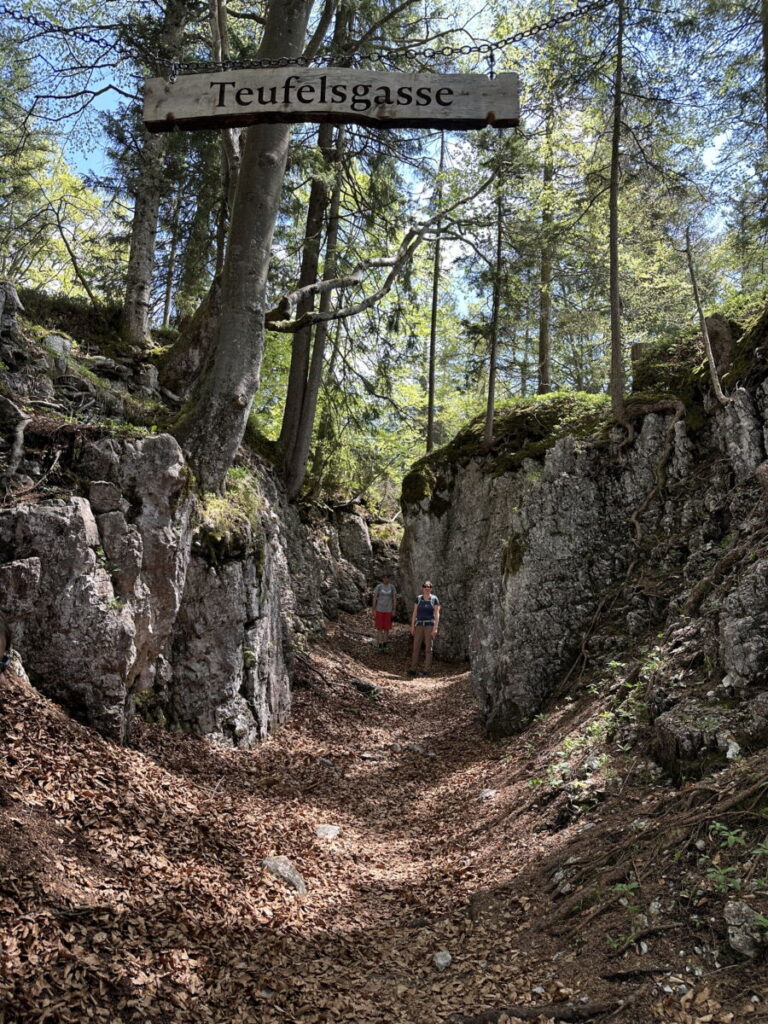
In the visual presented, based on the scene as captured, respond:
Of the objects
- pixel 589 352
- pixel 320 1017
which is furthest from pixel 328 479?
pixel 320 1017

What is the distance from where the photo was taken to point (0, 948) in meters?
2.90

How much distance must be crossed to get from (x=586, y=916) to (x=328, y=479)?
1457 centimetres

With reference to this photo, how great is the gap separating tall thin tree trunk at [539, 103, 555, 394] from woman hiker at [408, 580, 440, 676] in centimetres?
737

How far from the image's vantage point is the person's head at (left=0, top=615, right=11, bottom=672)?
14.5ft

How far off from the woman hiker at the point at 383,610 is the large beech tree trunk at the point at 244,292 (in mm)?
6192

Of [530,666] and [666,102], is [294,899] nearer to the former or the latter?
[530,666]

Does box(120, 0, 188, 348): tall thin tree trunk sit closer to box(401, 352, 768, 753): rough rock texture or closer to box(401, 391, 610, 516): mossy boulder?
box(401, 391, 610, 516): mossy boulder

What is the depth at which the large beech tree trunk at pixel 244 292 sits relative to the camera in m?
7.23

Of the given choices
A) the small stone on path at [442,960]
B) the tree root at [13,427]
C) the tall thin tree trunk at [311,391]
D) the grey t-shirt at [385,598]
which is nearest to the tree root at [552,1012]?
the small stone on path at [442,960]

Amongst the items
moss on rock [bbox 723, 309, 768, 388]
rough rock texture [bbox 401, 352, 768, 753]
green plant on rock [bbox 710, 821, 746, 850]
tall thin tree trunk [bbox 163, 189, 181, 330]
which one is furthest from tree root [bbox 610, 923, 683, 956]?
tall thin tree trunk [bbox 163, 189, 181, 330]

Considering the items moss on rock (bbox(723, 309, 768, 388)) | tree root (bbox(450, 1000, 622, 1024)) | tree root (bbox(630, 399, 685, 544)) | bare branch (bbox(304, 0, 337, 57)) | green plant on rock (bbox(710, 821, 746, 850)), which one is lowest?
tree root (bbox(450, 1000, 622, 1024))

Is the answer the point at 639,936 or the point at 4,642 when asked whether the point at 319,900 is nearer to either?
the point at 639,936

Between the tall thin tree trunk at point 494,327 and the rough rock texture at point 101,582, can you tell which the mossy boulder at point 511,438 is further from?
the rough rock texture at point 101,582

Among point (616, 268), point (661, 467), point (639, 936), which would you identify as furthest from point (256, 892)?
point (616, 268)
